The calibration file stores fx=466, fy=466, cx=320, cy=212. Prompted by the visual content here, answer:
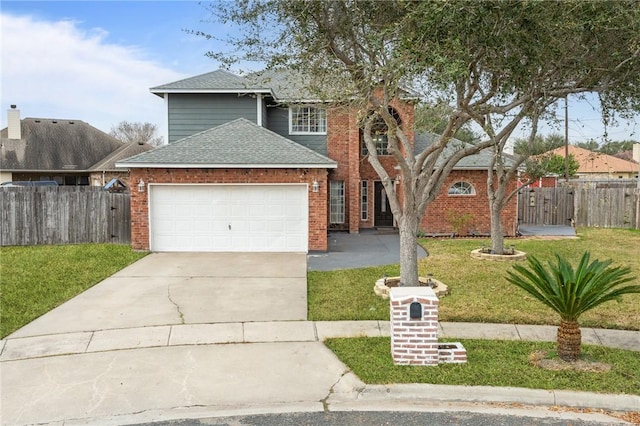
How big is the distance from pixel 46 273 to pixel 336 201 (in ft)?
35.4

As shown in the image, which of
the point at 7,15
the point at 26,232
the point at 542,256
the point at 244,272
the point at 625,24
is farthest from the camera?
the point at 26,232

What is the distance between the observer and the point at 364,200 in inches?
771

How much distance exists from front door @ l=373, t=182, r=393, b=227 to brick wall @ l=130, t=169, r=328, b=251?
20.9 ft

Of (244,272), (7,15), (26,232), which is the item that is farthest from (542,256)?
(26,232)

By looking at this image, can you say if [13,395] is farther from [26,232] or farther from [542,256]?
[542,256]

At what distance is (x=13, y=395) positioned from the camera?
16.7ft

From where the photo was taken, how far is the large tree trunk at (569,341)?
5.68m

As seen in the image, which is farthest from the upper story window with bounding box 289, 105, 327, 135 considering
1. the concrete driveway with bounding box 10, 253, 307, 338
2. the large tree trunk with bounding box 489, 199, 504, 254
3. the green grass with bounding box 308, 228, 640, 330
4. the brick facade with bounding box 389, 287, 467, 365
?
the brick facade with bounding box 389, 287, 467, 365

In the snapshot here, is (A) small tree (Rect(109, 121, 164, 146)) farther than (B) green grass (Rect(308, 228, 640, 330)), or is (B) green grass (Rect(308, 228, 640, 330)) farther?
(A) small tree (Rect(109, 121, 164, 146))

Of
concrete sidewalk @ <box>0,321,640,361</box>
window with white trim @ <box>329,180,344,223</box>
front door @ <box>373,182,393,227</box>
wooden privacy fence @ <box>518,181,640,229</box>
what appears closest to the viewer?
concrete sidewalk @ <box>0,321,640,361</box>

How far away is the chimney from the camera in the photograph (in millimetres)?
27422

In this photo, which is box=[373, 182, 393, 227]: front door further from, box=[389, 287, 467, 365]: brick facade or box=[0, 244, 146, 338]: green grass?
box=[389, 287, 467, 365]: brick facade

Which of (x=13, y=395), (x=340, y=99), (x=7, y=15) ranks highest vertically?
(x=7, y=15)

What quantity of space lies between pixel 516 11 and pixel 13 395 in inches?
306
